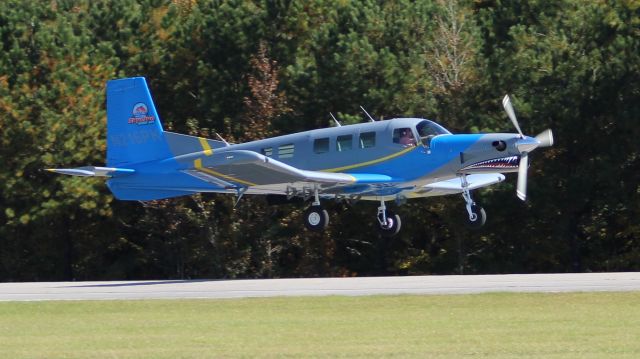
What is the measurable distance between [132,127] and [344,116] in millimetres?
7020

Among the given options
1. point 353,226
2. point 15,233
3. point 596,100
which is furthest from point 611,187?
point 15,233

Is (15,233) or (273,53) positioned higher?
(273,53)

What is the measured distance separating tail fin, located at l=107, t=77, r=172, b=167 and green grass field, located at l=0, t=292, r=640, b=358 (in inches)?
382

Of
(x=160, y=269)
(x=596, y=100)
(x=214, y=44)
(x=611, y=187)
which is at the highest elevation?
(x=214, y=44)

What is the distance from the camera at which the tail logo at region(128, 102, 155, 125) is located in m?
29.5

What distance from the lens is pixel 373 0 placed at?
37562 mm

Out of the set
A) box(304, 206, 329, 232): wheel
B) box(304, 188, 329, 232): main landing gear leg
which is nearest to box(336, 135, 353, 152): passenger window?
box(304, 188, 329, 232): main landing gear leg

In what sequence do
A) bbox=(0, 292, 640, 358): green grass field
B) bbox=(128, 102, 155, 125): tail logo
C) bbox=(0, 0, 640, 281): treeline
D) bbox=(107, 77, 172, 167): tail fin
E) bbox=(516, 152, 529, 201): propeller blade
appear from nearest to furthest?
1. bbox=(0, 292, 640, 358): green grass field
2. bbox=(516, 152, 529, 201): propeller blade
3. bbox=(107, 77, 172, 167): tail fin
4. bbox=(128, 102, 155, 125): tail logo
5. bbox=(0, 0, 640, 281): treeline

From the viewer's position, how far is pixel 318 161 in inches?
1074

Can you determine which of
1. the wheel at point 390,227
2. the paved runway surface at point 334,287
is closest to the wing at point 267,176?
the wheel at point 390,227

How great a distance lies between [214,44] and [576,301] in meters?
23.2

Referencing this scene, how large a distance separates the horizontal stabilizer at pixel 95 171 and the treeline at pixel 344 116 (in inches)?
266

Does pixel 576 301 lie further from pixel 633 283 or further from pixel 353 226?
pixel 353 226

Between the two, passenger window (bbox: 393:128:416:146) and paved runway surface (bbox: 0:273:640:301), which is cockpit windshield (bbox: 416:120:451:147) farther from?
paved runway surface (bbox: 0:273:640:301)
